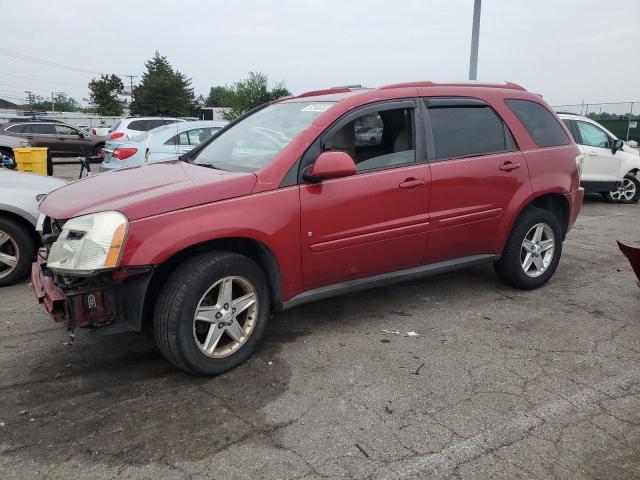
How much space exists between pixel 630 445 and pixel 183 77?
3062 inches

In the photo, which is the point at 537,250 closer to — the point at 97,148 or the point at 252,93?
the point at 97,148

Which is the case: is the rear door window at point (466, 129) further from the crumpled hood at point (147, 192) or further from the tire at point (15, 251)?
the tire at point (15, 251)

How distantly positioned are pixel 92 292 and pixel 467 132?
10.3 ft

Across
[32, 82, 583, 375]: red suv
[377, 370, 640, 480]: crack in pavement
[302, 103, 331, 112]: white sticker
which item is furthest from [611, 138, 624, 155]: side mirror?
[302, 103, 331, 112]: white sticker

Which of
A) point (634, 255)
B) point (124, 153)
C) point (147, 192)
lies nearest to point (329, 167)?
point (147, 192)

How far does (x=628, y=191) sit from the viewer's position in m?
A: 10.7

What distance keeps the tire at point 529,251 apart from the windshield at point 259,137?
2139mm

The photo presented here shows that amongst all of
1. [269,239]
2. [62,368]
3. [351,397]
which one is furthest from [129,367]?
[351,397]

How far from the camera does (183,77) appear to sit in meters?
74.0

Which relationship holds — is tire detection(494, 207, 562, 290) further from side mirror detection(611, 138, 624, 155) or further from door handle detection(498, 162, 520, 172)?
side mirror detection(611, 138, 624, 155)

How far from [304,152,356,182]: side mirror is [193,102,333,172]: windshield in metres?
0.33

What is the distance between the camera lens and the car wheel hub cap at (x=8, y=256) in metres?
5.12

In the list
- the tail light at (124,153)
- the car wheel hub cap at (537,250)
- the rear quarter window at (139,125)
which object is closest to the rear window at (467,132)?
the car wheel hub cap at (537,250)

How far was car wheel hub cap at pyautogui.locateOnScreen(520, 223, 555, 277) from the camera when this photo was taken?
4.95 metres
